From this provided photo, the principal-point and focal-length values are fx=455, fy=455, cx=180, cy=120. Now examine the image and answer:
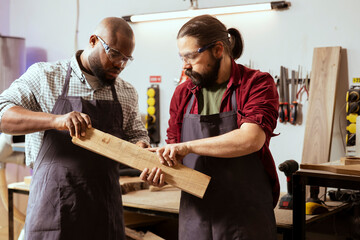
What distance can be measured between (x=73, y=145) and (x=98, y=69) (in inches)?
13.9

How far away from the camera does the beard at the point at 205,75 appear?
5.82 ft

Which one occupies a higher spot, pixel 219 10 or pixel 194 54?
pixel 219 10

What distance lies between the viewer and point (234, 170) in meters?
1.75

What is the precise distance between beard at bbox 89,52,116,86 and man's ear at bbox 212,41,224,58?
0.53 meters

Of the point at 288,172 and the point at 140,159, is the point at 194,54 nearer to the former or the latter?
the point at 140,159

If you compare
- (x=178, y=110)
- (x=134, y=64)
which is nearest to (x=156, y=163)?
(x=178, y=110)

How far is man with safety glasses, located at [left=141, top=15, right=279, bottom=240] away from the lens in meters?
1.69

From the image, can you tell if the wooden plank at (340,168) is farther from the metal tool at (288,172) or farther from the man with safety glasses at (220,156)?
the man with safety glasses at (220,156)

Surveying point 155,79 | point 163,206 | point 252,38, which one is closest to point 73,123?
point 163,206

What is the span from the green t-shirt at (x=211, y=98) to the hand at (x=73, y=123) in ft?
1.53

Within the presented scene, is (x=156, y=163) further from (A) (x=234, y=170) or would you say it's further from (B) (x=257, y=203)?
(B) (x=257, y=203)

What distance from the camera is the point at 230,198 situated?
1736mm

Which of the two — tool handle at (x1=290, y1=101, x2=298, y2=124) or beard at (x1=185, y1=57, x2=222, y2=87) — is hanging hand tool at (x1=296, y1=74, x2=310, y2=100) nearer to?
tool handle at (x1=290, y1=101, x2=298, y2=124)

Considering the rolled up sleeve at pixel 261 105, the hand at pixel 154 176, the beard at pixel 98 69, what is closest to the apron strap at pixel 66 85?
the beard at pixel 98 69
